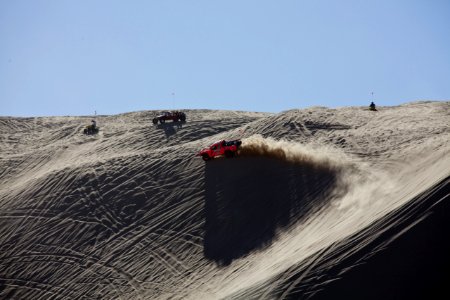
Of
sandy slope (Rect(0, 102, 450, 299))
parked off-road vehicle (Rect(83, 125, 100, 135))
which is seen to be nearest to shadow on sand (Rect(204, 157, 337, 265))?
sandy slope (Rect(0, 102, 450, 299))

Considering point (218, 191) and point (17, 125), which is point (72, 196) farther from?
point (17, 125)

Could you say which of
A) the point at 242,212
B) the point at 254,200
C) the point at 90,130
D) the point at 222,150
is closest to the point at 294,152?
the point at 254,200

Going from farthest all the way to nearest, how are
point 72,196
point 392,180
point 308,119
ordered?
1. point 308,119
2. point 72,196
3. point 392,180

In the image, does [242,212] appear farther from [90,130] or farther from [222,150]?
[90,130]

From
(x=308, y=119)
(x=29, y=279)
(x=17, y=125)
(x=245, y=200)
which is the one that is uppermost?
(x=17, y=125)

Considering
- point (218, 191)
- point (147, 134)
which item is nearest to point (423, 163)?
point (218, 191)

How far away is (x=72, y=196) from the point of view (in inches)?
1292

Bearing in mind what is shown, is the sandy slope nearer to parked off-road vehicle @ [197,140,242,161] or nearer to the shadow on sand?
the shadow on sand

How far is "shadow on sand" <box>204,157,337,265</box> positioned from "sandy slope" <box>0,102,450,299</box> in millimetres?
63

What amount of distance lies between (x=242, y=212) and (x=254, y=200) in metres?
0.79

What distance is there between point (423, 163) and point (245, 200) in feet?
24.2

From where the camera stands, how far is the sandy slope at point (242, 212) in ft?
66.5

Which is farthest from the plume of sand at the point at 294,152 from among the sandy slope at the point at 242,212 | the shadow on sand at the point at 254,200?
the shadow on sand at the point at 254,200

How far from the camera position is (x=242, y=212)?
2781cm
